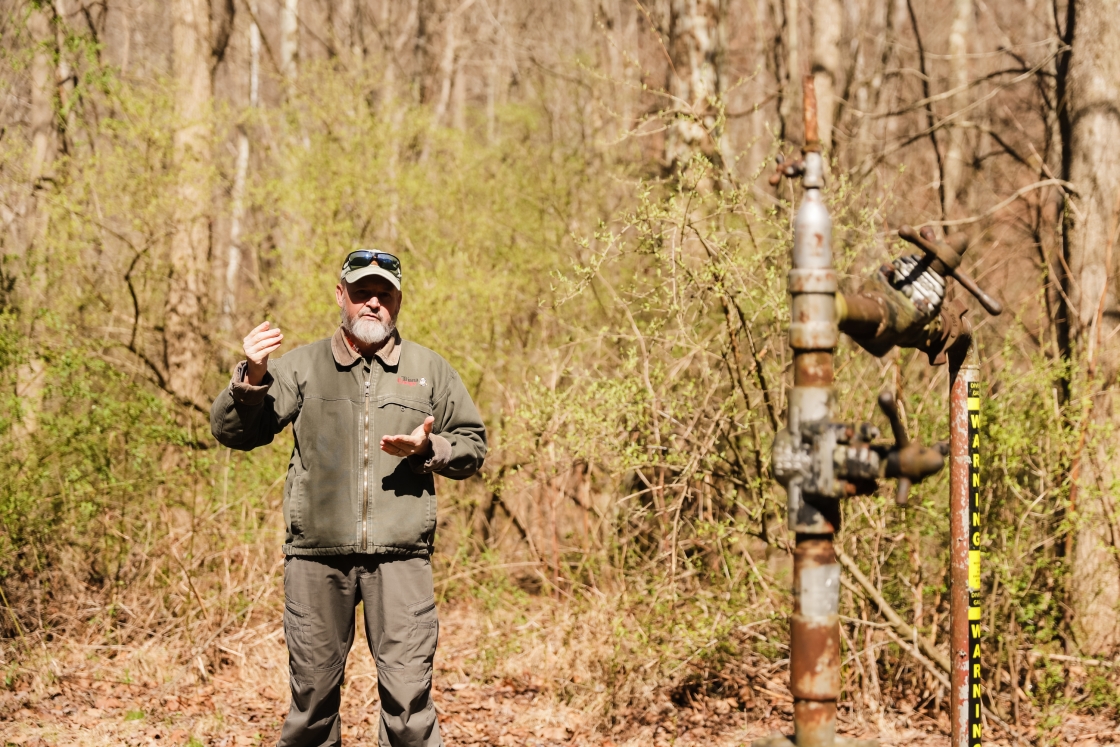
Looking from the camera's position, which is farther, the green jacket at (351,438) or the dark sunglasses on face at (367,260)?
the dark sunglasses on face at (367,260)

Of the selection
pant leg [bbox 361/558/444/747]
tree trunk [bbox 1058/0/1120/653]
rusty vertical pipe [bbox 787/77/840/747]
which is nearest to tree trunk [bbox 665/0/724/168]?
tree trunk [bbox 1058/0/1120/653]

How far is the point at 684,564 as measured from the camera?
5859 millimetres

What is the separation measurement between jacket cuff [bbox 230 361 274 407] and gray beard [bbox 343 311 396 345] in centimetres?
42

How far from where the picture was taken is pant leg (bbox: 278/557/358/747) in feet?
12.1

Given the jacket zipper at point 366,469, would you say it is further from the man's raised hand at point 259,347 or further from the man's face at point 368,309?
the man's raised hand at point 259,347

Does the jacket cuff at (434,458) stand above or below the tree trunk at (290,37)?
below

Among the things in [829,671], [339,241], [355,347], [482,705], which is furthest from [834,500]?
[339,241]

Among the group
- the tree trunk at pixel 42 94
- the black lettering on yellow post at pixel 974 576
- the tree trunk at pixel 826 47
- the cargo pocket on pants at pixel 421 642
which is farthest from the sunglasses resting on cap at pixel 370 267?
the tree trunk at pixel 42 94

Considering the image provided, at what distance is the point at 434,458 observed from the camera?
367 cm

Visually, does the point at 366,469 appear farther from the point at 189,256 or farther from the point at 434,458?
the point at 189,256

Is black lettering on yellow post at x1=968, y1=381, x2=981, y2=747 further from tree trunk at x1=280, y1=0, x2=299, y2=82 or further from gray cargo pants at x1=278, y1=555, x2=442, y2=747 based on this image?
tree trunk at x1=280, y1=0, x2=299, y2=82

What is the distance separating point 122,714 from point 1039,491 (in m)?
4.84

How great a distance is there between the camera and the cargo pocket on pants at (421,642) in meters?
3.67

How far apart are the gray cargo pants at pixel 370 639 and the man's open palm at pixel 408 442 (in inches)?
16.5
